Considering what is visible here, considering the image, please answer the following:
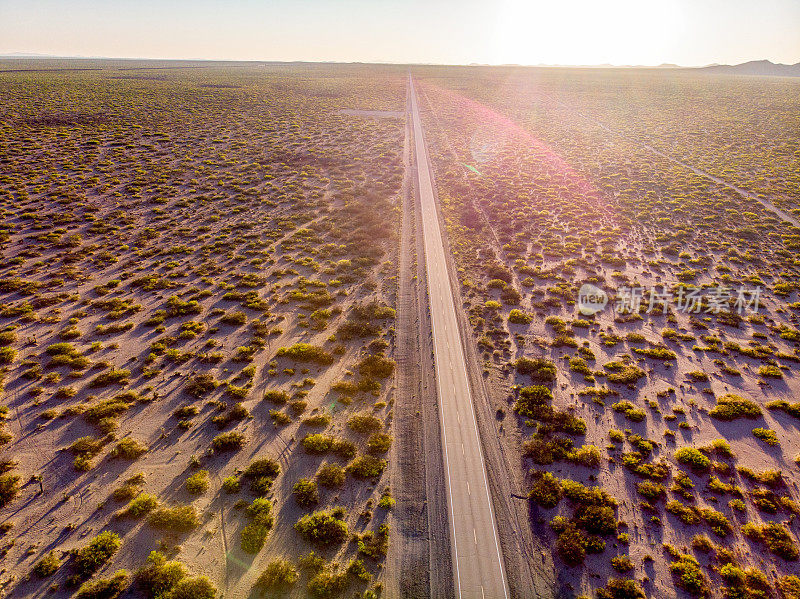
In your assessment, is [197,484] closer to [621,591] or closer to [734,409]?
[621,591]

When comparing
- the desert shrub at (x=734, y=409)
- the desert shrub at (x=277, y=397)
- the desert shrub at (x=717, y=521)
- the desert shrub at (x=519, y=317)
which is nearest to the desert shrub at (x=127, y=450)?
the desert shrub at (x=277, y=397)

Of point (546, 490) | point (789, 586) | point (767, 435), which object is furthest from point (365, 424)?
point (767, 435)

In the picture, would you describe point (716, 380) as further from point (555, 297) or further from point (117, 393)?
point (117, 393)

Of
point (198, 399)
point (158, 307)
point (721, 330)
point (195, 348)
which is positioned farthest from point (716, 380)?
point (158, 307)

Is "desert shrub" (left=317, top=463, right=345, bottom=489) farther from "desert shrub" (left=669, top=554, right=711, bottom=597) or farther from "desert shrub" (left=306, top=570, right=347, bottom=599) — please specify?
"desert shrub" (left=669, top=554, right=711, bottom=597)

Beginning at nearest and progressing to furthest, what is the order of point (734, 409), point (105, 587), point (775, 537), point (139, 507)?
1. point (105, 587)
2. point (775, 537)
3. point (139, 507)
4. point (734, 409)

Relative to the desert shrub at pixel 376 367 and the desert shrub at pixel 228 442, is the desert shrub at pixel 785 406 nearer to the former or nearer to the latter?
the desert shrub at pixel 376 367

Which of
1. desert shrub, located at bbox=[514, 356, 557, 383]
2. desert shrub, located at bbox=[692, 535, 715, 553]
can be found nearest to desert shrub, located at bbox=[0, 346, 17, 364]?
desert shrub, located at bbox=[514, 356, 557, 383]
